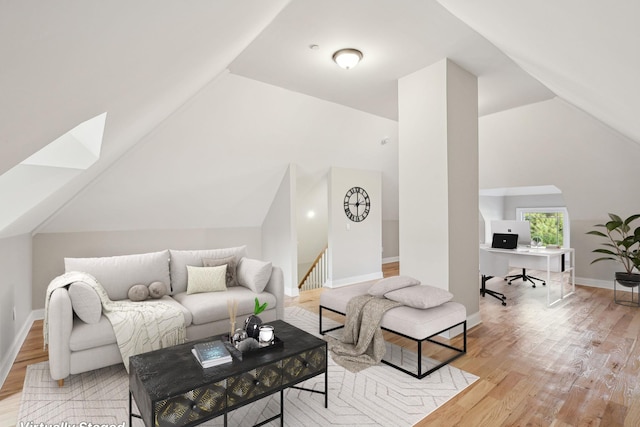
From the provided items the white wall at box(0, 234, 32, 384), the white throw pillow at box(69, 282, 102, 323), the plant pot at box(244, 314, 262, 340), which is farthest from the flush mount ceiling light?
the white wall at box(0, 234, 32, 384)

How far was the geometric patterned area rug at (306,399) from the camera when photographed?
2.17 m

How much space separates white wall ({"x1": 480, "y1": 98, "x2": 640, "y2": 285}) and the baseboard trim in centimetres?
674

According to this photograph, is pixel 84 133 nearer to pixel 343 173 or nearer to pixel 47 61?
pixel 47 61

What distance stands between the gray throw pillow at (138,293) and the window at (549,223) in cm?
840

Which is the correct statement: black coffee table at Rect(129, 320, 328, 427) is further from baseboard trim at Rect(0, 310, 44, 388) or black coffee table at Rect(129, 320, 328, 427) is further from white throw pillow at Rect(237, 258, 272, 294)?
baseboard trim at Rect(0, 310, 44, 388)

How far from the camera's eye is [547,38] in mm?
1330

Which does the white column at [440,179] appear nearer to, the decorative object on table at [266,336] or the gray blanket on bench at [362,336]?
the gray blanket on bench at [362,336]

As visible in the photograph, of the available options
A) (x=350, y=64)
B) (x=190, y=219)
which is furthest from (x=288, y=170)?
(x=350, y=64)

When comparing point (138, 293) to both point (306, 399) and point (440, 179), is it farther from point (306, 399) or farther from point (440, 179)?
point (440, 179)

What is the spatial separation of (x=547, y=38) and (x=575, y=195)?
17.9 ft

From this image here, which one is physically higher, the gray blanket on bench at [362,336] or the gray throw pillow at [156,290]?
the gray throw pillow at [156,290]

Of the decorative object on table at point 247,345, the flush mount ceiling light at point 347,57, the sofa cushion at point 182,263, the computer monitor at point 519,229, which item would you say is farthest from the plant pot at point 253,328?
the computer monitor at point 519,229

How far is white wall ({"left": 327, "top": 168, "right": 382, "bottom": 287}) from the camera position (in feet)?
19.1

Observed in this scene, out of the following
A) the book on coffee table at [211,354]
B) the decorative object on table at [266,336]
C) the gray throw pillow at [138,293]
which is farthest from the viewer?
the gray throw pillow at [138,293]
